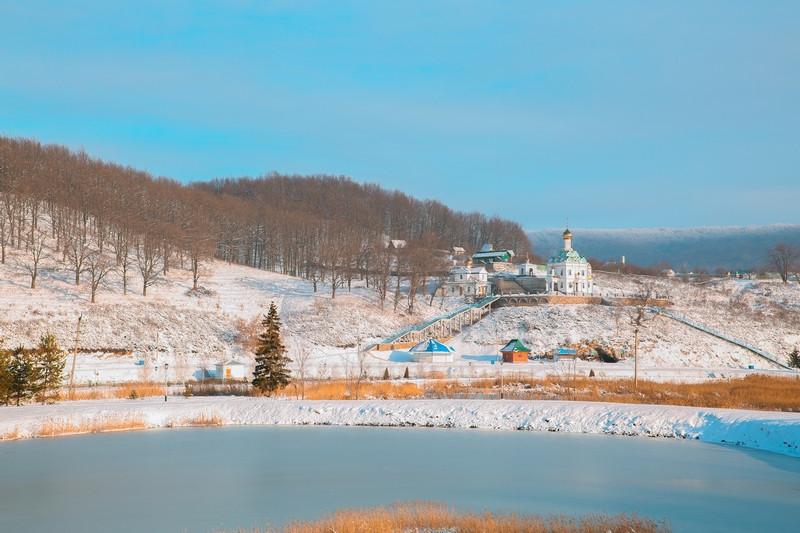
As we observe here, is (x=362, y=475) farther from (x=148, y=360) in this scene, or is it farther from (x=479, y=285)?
(x=479, y=285)

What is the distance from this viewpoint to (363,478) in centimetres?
1936

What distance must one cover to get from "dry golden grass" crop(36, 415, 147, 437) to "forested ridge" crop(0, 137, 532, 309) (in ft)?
114

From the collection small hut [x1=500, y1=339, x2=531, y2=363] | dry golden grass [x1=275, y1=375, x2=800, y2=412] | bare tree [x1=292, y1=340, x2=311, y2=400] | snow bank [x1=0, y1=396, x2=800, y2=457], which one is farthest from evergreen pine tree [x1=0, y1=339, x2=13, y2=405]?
small hut [x1=500, y1=339, x2=531, y2=363]

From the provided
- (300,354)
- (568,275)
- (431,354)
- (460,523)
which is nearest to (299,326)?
(300,354)

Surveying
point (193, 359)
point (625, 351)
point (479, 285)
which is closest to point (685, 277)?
point (479, 285)

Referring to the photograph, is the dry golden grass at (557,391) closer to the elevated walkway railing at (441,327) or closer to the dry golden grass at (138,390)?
→ the dry golden grass at (138,390)

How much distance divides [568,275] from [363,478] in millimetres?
72913

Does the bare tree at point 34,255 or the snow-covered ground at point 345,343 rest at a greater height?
the bare tree at point 34,255

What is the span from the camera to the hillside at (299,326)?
171 feet

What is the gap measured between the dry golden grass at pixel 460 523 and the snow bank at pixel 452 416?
13.5 meters

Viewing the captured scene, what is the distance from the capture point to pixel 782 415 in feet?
90.5

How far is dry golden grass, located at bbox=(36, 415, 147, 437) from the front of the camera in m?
26.6

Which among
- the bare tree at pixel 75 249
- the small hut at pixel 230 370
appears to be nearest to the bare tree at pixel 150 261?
the bare tree at pixel 75 249

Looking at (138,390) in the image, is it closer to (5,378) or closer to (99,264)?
(5,378)
